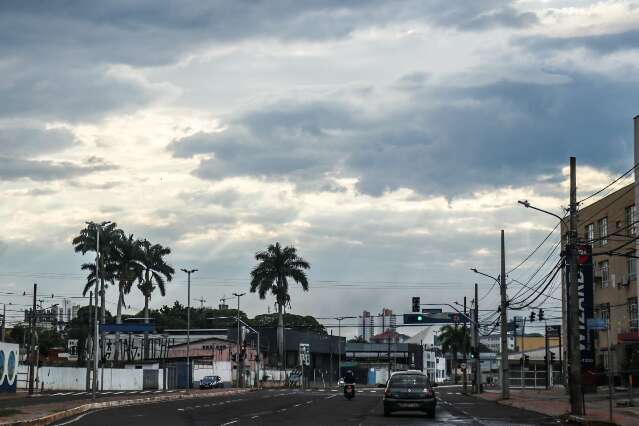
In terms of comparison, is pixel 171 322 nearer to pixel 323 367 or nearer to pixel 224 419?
pixel 323 367

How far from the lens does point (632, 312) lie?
6938cm

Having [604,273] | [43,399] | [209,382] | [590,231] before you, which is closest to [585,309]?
[604,273]

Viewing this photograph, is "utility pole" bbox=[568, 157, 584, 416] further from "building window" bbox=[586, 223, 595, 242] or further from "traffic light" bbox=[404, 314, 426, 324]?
"traffic light" bbox=[404, 314, 426, 324]

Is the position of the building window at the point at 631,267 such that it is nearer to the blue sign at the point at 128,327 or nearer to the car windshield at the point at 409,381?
the blue sign at the point at 128,327

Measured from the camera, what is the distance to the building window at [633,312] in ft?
226

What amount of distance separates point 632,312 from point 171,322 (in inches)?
4815

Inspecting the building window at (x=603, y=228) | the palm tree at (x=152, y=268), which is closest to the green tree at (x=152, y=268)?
the palm tree at (x=152, y=268)

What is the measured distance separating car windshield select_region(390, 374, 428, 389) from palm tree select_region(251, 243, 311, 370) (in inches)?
3236

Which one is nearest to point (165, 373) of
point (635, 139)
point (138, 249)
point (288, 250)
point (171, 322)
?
point (138, 249)

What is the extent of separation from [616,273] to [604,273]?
3383 millimetres

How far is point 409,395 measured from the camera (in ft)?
120

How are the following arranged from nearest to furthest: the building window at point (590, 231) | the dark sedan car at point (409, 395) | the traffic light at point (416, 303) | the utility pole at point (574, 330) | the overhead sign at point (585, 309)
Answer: the utility pole at point (574, 330) → the dark sedan car at point (409, 395) → the overhead sign at point (585, 309) → the building window at point (590, 231) → the traffic light at point (416, 303)

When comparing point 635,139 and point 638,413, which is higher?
point 635,139

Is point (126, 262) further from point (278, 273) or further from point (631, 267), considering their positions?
point (631, 267)
